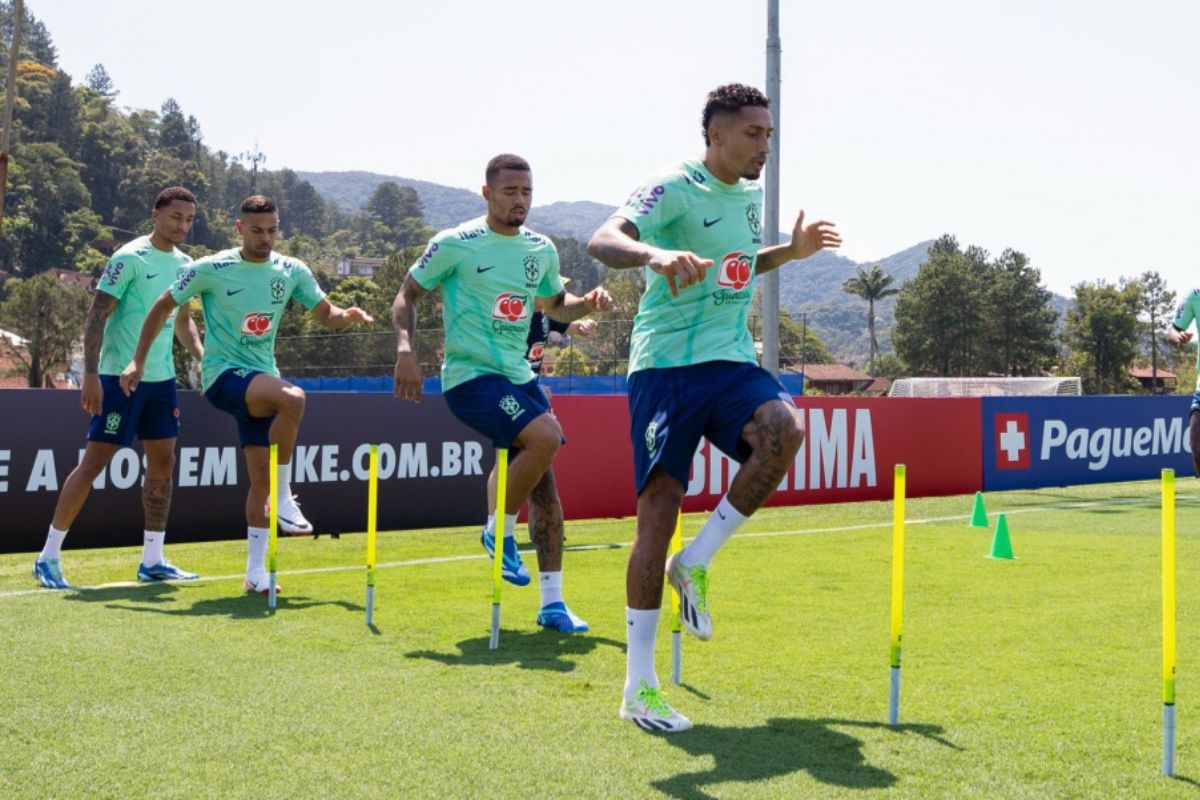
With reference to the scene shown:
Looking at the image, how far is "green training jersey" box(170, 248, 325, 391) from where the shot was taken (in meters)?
7.13

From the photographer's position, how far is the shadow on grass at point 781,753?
10.7ft

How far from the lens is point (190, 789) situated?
3158mm

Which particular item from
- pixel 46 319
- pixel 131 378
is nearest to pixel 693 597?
pixel 131 378

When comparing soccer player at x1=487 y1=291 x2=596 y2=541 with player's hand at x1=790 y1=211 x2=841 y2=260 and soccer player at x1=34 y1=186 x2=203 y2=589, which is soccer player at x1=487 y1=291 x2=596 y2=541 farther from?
player's hand at x1=790 y1=211 x2=841 y2=260

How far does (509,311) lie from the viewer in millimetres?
6191

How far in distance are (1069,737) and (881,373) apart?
13099cm

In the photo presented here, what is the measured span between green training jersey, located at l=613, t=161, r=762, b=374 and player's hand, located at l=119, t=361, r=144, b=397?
3.98 meters

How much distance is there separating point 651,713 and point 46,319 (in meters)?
65.4

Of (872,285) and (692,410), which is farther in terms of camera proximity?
(872,285)

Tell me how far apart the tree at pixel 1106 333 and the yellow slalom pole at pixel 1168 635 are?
9336 centimetres

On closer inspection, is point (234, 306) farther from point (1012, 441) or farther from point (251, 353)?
point (1012, 441)

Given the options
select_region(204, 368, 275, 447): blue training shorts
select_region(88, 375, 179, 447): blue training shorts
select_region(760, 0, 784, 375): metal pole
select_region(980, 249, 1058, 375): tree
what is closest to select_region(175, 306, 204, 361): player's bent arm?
select_region(88, 375, 179, 447): blue training shorts

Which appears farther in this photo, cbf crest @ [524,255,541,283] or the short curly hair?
cbf crest @ [524,255,541,283]

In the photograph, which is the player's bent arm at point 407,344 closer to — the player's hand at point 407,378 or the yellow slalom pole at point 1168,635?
the player's hand at point 407,378
